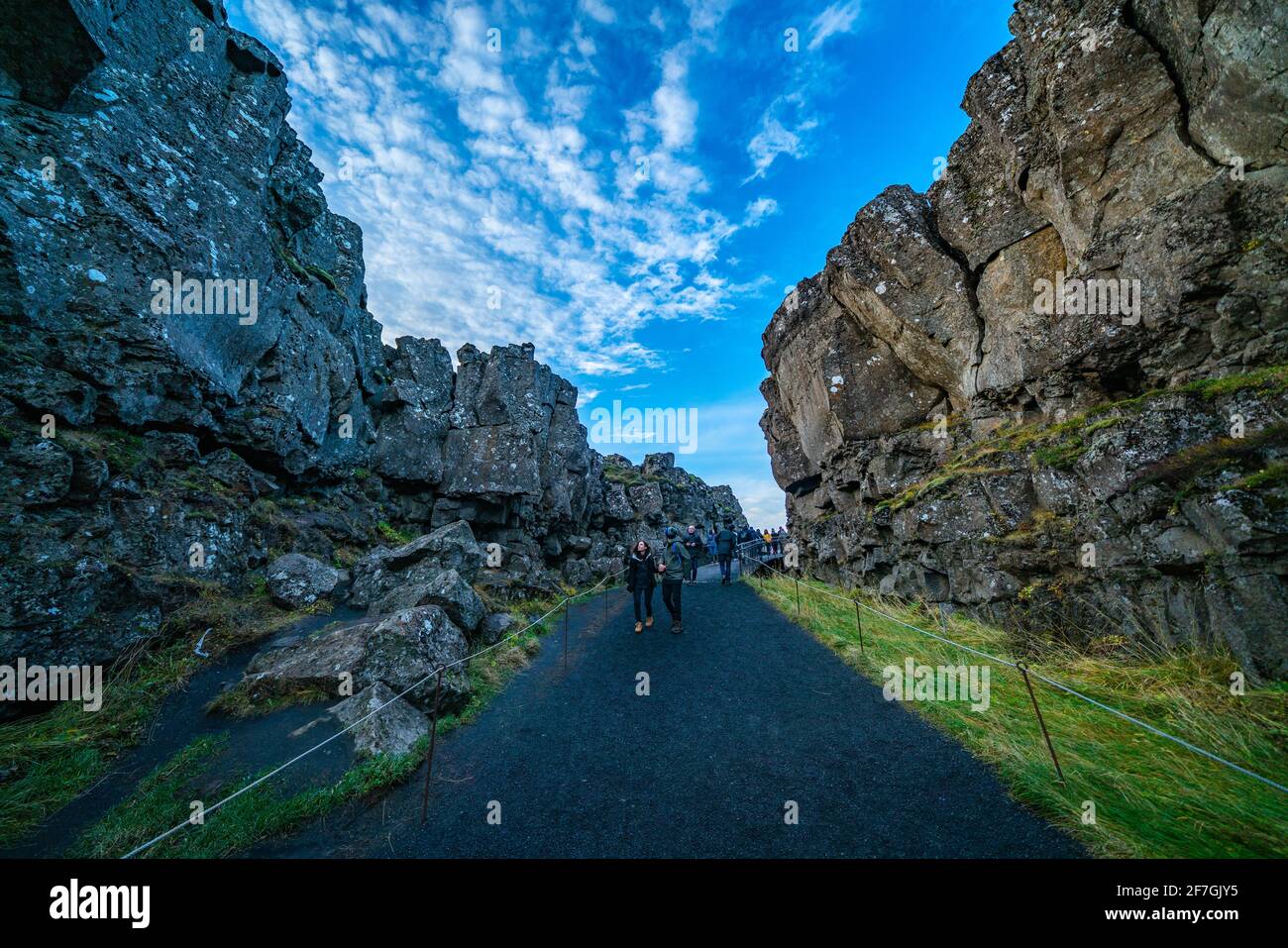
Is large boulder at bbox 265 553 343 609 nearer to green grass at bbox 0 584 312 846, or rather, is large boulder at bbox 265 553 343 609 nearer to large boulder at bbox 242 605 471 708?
green grass at bbox 0 584 312 846

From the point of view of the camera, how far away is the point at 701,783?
4.41 metres

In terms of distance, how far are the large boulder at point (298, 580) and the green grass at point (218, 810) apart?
16.4ft

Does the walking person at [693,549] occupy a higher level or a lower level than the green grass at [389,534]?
lower

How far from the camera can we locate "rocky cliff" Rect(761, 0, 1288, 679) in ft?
19.4

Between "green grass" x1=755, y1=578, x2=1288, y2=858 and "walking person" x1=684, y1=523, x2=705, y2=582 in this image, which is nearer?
"green grass" x1=755, y1=578, x2=1288, y2=858

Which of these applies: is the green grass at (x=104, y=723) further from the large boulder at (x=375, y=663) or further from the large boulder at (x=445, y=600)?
the large boulder at (x=445, y=600)

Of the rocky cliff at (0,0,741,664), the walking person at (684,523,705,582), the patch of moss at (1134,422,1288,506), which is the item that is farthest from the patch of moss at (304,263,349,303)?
the patch of moss at (1134,422,1288,506)

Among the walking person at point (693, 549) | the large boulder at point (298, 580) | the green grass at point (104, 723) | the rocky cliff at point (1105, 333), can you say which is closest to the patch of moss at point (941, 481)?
the rocky cliff at point (1105, 333)

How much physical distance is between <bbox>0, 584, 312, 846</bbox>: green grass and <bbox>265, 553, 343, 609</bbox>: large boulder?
1229mm

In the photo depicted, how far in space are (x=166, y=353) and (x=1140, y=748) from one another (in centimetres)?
1749

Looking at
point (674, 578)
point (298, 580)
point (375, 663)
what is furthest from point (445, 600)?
point (674, 578)

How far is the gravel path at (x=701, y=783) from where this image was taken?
3502mm

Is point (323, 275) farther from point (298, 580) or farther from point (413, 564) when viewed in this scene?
point (298, 580)
